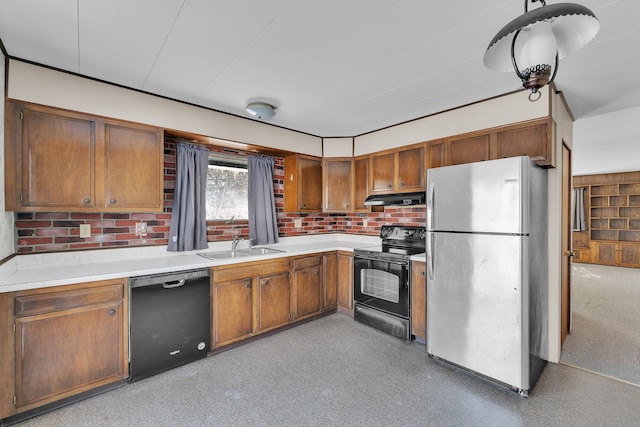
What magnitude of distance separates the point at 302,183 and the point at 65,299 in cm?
263

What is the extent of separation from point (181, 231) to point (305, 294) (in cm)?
156

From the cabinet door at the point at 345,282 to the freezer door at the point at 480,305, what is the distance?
3.82 feet

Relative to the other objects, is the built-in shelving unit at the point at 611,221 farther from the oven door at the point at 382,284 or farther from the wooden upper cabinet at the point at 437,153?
the oven door at the point at 382,284

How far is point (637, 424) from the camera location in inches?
72.9

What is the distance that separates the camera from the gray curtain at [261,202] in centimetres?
359

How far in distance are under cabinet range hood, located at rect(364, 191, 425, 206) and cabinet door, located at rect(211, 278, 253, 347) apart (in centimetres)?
173

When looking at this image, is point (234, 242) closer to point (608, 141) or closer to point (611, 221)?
point (608, 141)

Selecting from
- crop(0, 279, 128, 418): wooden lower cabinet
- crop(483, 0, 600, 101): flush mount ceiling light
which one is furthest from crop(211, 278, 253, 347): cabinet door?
crop(483, 0, 600, 101): flush mount ceiling light

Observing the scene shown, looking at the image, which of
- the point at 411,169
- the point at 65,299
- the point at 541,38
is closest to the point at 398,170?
the point at 411,169

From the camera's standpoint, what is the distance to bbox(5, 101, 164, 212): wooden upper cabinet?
6.80 feet

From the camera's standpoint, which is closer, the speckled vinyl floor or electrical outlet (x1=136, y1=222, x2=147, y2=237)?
the speckled vinyl floor

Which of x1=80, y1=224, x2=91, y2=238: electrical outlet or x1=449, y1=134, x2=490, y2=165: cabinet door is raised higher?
x1=449, y1=134, x2=490, y2=165: cabinet door

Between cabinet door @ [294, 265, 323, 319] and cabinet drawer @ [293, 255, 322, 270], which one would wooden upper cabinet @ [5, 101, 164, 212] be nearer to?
cabinet drawer @ [293, 255, 322, 270]

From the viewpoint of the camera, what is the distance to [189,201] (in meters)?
3.01
